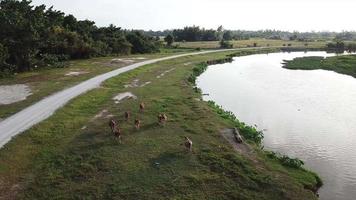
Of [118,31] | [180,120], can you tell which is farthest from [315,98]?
[118,31]

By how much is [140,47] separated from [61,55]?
127 feet

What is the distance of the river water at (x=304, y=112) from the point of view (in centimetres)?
2812

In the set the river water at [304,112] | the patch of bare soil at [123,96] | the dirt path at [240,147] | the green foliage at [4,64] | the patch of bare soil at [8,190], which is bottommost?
the river water at [304,112]

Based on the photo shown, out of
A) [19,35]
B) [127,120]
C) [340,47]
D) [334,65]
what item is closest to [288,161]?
[127,120]

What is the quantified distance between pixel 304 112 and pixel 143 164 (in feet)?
A: 83.4

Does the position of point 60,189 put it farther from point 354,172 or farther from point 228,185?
point 354,172

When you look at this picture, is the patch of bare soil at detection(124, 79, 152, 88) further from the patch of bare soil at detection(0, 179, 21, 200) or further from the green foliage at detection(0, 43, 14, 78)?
the patch of bare soil at detection(0, 179, 21, 200)

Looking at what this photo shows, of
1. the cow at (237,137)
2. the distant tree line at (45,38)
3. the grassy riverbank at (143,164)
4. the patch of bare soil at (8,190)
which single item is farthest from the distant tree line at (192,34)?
the patch of bare soil at (8,190)

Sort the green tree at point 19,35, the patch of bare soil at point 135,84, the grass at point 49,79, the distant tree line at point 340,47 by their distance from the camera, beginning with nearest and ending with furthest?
the grass at point 49,79, the patch of bare soil at point 135,84, the green tree at point 19,35, the distant tree line at point 340,47

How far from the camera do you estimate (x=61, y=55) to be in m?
80.9

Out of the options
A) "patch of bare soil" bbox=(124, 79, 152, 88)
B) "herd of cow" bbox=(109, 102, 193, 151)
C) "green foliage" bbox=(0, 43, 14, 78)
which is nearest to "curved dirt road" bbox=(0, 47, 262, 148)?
"patch of bare soil" bbox=(124, 79, 152, 88)

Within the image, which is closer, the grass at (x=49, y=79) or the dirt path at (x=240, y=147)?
the dirt path at (x=240, y=147)

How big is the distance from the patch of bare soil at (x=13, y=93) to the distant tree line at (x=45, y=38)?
9.28m

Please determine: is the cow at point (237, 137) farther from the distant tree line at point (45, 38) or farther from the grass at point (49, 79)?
the distant tree line at point (45, 38)
